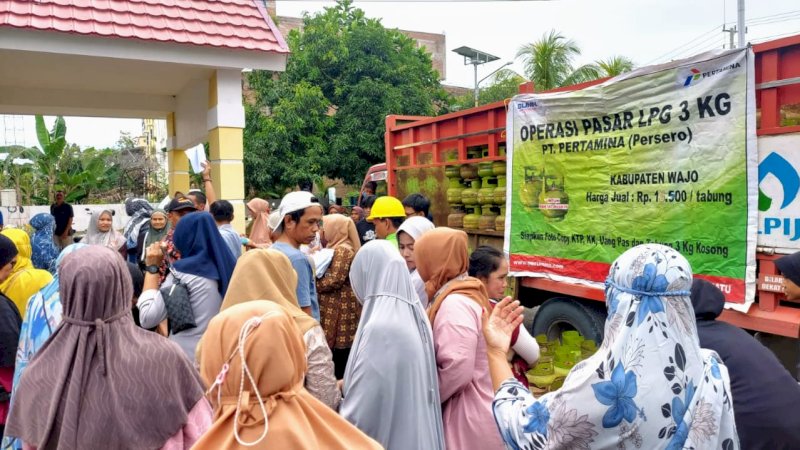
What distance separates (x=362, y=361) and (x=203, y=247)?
1.32 m

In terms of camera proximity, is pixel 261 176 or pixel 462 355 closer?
pixel 462 355

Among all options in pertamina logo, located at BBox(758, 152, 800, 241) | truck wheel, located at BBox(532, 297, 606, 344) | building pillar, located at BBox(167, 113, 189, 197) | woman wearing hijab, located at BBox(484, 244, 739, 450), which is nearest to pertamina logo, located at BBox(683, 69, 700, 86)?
pertamina logo, located at BBox(758, 152, 800, 241)

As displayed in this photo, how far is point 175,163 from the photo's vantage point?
8.62 m

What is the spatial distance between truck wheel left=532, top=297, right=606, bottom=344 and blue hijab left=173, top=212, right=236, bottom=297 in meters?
2.99

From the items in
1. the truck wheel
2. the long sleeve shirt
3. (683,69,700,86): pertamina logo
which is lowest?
the truck wheel

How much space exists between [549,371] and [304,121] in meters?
14.9

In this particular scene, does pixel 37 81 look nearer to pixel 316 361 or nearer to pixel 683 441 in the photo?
pixel 316 361

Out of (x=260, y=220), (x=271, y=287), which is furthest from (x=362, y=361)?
(x=260, y=220)

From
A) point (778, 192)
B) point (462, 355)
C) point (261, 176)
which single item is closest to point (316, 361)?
point (462, 355)

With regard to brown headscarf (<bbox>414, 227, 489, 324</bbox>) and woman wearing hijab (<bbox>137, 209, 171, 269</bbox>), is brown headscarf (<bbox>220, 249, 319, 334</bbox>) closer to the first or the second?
brown headscarf (<bbox>414, 227, 489, 324</bbox>)

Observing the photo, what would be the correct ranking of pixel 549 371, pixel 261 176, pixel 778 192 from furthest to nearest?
pixel 261 176 → pixel 549 371 → pixel 778 192

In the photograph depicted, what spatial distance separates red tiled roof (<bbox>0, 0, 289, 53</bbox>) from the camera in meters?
5.38

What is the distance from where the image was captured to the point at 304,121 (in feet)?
59.7

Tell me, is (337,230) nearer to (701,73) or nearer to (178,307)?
(178,307)
